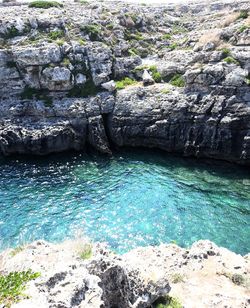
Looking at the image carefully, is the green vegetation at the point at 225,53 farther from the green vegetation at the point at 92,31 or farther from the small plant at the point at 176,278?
the small plant at the point at 176,278

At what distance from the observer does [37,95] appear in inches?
1937

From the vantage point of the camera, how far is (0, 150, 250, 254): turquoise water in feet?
97.5

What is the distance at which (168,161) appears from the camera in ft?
141

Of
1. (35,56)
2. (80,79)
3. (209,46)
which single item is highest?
(209,46)

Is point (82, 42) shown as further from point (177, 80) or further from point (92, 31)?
point (177, 80)

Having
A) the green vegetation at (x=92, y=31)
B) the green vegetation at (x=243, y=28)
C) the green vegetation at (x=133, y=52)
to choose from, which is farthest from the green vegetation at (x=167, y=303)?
the green vegetation at (x=133, y=52)

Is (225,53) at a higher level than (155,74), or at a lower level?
higher

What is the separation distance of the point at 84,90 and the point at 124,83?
247 inches

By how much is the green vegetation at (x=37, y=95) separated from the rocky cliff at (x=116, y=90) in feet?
0.45

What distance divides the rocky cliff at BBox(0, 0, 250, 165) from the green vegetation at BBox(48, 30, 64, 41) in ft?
0.51

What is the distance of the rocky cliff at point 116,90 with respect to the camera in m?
43.8

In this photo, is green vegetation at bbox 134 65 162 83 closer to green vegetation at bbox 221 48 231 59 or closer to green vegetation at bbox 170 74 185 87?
green vegetation at bbox 170 74 185 87

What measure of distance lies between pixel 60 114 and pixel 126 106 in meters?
9.10

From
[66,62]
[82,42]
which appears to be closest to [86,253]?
[66,62]
